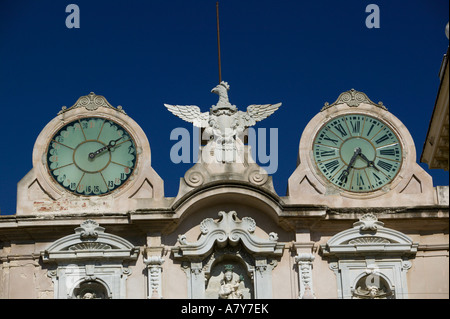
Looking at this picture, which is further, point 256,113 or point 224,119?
point 256,113

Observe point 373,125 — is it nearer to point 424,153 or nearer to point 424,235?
point 424,235

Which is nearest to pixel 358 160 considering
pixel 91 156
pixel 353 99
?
pixel 353 99

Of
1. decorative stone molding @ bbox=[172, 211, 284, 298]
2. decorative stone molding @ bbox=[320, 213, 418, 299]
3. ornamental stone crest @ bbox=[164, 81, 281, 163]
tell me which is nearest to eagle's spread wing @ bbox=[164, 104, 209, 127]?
ornamental stone crest @ bbox=[164, 81, 281, 163]

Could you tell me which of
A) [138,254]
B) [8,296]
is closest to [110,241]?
[138,254]

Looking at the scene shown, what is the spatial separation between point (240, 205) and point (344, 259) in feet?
8.00

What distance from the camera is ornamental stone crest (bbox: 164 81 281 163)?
27.6 metres

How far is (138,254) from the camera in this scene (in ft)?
87.7

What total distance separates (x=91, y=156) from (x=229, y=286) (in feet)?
13.4

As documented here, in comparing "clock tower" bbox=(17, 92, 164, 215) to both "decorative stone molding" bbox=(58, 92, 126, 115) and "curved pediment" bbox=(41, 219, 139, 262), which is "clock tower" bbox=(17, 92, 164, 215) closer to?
"decorative stone molding" bbox=(58, 92, 126, 115)

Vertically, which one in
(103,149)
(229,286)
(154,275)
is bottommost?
(229,286)

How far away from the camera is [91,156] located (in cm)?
2755

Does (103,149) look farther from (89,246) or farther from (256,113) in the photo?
(256,113)

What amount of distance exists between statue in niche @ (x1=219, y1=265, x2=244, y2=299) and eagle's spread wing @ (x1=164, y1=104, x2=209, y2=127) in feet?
10.7
